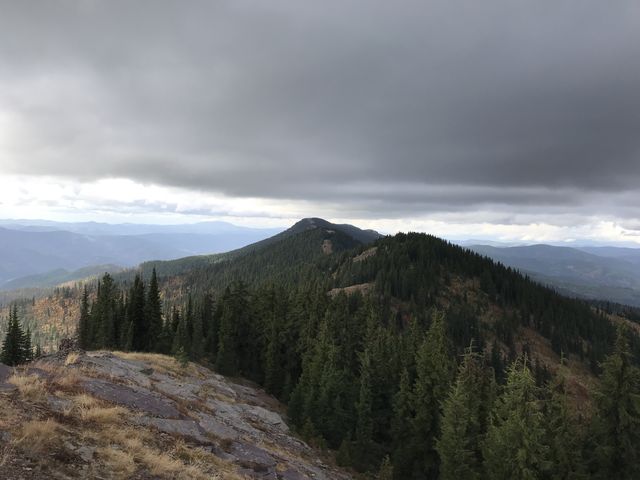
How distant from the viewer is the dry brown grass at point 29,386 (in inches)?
673

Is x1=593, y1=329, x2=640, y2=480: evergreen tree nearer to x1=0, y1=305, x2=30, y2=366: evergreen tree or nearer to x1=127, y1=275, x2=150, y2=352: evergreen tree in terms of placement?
x1=127, y1=275, x2=150, y2=352: evergreen tree

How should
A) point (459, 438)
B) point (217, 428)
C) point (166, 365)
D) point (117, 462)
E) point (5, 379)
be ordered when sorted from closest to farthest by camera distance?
point (117, 462) < point (5, 379) < point (217, 428) < point (459, 438) < point (166, 365)

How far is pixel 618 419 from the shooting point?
28062 millimetres

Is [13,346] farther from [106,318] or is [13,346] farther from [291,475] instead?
[291,475]

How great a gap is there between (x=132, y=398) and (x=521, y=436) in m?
26.5

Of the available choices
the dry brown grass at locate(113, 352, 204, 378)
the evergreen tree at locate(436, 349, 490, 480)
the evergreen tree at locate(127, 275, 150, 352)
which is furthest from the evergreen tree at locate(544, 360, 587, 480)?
the evergreen tree at locate(127, 275, 150, 352)

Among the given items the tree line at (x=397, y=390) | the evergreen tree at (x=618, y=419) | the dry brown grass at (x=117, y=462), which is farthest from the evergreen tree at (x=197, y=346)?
the evergreen tree at (x=618, y=419)

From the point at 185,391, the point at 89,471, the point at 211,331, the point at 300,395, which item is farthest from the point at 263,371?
the point at 89,471

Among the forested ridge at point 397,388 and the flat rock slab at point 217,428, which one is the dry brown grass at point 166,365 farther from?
the flat rock slab at point 217,428

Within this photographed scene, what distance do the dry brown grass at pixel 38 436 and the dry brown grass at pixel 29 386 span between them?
3.81 m

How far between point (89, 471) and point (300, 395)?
38588 mm

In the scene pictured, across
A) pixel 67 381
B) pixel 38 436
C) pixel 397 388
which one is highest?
pixel 38 436

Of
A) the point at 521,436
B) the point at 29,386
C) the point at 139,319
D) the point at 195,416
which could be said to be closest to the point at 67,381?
the point at 29,386

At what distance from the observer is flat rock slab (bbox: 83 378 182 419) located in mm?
21312
